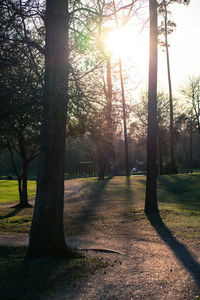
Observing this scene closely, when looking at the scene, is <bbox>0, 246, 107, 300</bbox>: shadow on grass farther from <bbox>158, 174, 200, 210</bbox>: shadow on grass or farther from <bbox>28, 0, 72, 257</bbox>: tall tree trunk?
<bbox>158, 174, 200, 210</bbox>: shadow on grass

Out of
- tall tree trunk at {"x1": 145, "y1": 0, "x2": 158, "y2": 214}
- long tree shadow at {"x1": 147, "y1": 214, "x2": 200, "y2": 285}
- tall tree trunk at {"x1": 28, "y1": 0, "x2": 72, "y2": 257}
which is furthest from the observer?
tall tree trunk at {"x1": 145, "y1": 0, "x2": 158, "y2": 214}

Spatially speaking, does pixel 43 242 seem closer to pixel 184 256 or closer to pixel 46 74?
pixel 184 256

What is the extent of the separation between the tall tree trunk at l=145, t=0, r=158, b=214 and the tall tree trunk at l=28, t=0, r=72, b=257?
8.23 m

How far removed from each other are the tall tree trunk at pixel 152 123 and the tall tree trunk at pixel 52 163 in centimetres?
823

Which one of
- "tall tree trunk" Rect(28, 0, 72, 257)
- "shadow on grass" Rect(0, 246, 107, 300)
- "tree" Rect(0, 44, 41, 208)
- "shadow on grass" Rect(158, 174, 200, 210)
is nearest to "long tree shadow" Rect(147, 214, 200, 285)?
"shadow on grass" Rect(0, 246, 107, 300)

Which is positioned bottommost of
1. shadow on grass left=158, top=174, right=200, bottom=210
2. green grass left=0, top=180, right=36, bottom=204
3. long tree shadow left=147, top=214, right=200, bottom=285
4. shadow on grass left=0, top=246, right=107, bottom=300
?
green grass left=0, top=180, right=36, bottom=204

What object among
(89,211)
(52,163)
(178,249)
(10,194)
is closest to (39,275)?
(52,163)

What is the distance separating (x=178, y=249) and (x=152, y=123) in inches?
307

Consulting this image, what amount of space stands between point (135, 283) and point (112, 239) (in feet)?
14.4

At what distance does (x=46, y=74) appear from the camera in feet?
26.8

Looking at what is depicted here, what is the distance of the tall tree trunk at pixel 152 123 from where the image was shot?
619 inches

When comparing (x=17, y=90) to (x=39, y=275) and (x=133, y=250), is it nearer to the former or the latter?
(x=39, y=275)

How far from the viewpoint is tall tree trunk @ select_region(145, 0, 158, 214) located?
15719 millimetres

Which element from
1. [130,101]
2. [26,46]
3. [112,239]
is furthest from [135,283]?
[26,46]
